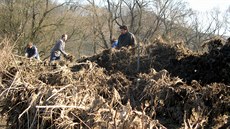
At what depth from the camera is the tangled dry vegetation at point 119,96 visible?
325 cm

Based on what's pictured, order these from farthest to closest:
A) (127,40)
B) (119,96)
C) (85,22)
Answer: (85,22)
(127,40)
(119,96)

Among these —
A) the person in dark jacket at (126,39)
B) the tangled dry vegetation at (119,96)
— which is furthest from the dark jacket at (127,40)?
the tangled dry vegetation at (119,96)

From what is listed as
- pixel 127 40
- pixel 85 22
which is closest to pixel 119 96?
pixel 127 40

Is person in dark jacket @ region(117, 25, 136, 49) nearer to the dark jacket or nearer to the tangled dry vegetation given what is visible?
the dark jacket

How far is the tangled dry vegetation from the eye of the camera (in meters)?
3.25

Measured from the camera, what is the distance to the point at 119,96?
3879 mm

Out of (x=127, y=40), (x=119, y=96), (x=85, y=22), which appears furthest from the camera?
(x=85, y=22)

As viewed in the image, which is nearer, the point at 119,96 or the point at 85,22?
the point at 119,96

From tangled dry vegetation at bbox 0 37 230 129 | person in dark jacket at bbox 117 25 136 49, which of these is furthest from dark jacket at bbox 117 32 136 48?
tangled dry vegetation at bbox 0 37 230 129

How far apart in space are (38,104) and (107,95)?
2.98ft

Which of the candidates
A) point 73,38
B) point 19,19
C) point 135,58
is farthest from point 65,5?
point 135,58

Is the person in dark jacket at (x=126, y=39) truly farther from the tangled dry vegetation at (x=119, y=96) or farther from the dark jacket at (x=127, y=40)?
the tangled dry vegetation at (x=119, y=96)

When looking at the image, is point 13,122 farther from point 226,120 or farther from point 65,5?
point 65,5

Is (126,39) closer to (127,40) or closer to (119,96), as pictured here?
(127,40)
